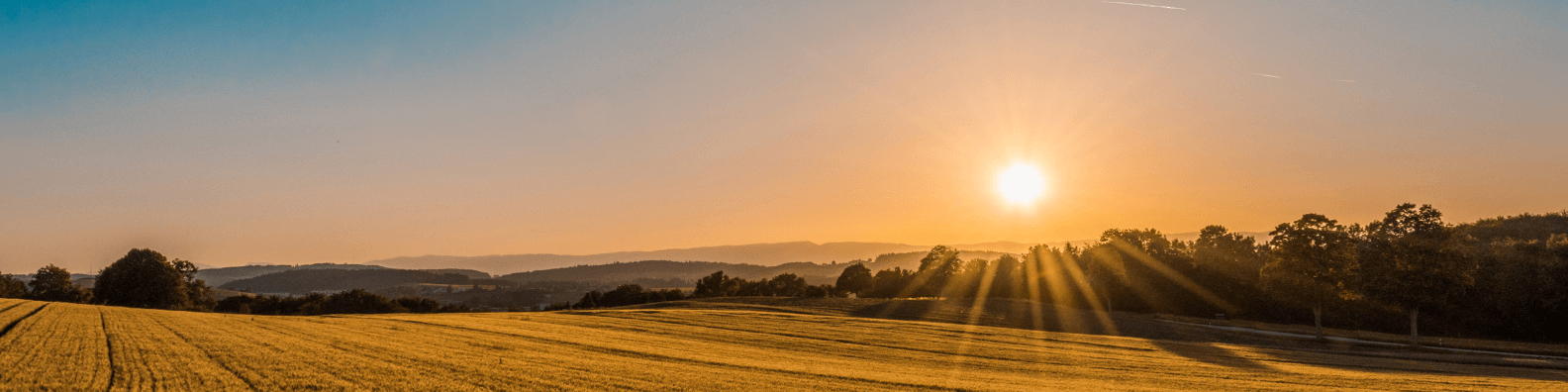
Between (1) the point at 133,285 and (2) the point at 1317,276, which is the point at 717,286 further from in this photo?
(2) the point at 1317,276

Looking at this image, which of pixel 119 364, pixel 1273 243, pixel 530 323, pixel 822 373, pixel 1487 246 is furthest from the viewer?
pixel 1487 246

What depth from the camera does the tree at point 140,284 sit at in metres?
83.4

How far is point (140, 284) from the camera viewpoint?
3290 inches

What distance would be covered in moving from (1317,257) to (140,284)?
4794 inches

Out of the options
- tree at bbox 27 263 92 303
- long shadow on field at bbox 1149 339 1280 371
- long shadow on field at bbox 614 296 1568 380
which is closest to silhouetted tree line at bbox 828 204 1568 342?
long shadow on field at bbox 614 296 1568 380

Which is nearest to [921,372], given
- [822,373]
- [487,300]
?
[822,373]

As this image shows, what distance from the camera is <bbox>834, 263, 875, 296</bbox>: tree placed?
11875cm

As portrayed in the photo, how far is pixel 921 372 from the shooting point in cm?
2772

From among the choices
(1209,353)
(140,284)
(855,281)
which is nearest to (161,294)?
(140,284)

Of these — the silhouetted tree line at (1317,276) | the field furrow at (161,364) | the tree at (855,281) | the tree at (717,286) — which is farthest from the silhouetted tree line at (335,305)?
the field furrow at (161,364)

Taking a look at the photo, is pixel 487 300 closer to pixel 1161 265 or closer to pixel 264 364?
pixel 1161 265

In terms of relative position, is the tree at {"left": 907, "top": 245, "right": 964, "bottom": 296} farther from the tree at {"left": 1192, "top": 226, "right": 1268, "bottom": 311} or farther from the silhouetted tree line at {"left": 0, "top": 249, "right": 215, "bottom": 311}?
the silhouetted tree line at {"left": 0, "top": 249, "right": 215, "bottom": 311}

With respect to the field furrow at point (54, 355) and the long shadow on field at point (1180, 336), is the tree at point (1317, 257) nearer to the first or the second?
the long shadow on field at point (1180, 336)

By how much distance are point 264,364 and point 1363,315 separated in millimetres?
89639
